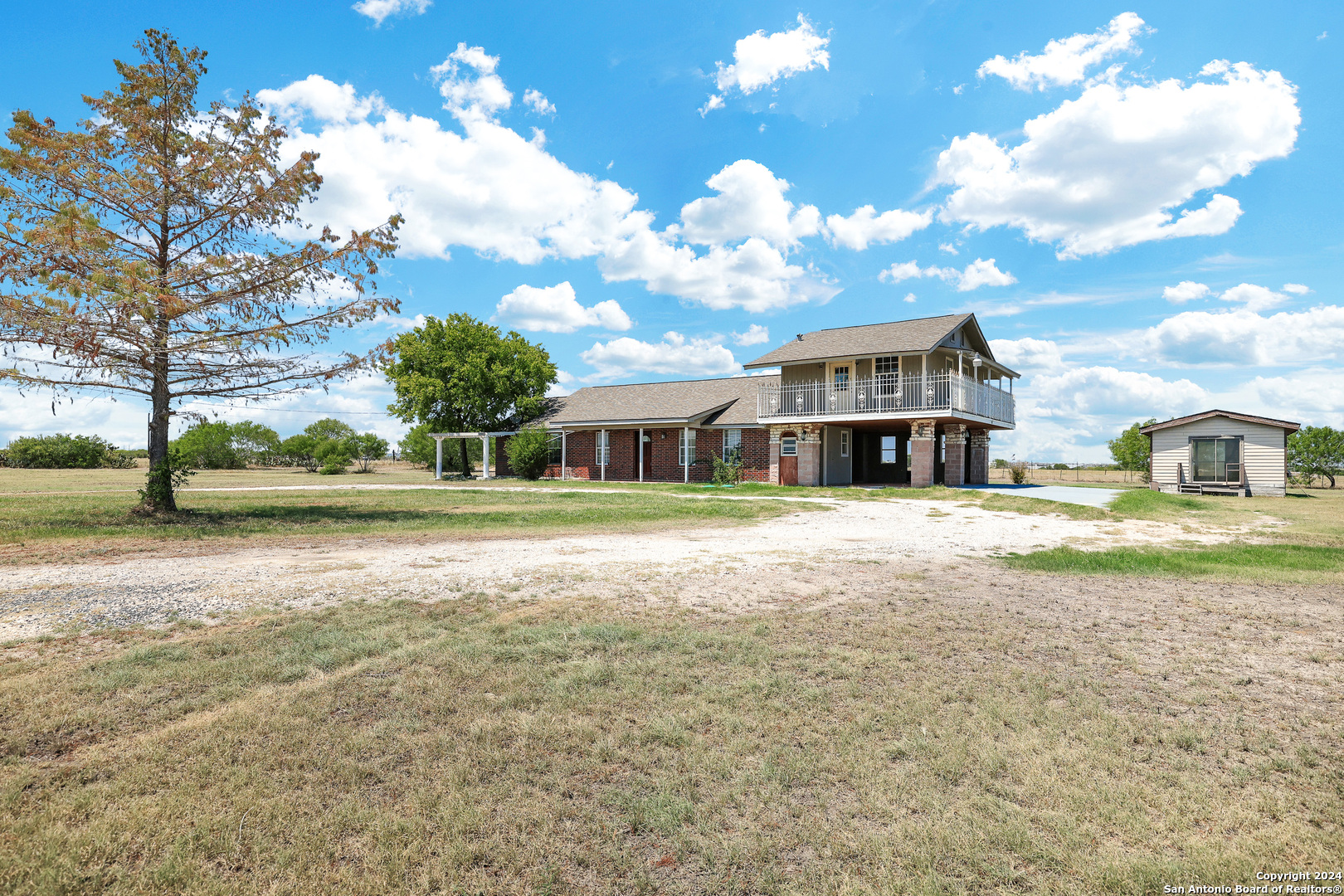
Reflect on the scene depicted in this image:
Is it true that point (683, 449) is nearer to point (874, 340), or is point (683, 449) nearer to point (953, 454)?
point (874, 340)

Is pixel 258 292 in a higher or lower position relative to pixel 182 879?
higher

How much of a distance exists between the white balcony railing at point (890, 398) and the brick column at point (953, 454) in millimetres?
824

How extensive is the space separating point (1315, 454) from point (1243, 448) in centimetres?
1276

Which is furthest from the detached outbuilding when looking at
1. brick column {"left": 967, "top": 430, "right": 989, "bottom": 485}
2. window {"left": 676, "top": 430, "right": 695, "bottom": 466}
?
window {"left": 676, "top": 430, "right": 695, "bottom": 466}

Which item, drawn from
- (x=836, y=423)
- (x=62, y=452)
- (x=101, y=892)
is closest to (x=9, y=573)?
(x=101, y=892)

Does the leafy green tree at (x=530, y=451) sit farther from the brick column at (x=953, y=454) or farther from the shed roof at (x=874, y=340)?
the brick column at (x=953, y=454)

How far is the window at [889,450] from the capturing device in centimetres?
3036

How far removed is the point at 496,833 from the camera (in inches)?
100

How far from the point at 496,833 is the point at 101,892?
4.37 ft

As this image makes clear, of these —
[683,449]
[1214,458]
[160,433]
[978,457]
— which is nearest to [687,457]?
[683,449]

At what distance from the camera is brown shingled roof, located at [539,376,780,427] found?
2981 cm

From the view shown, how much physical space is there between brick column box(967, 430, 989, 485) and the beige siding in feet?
21.1

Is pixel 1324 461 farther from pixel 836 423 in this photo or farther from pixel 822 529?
pixel 822 529

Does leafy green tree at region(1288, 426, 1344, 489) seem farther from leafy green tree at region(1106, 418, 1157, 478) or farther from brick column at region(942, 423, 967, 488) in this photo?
brick column at region(942, 423, 967, 488)
